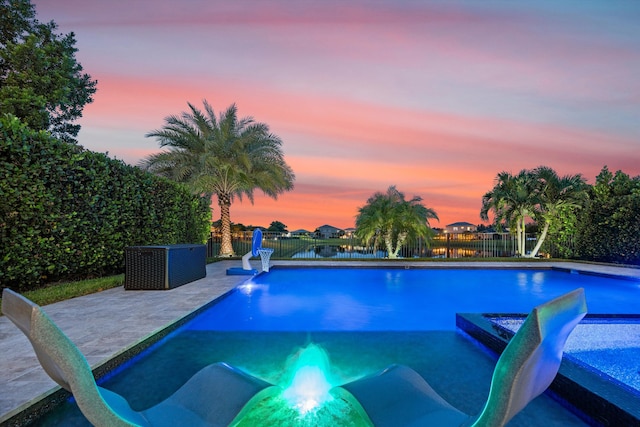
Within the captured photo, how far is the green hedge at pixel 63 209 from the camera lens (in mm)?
5566

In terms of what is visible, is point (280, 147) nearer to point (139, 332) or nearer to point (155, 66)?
point (155, 66)

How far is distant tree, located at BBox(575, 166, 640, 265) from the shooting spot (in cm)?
1298

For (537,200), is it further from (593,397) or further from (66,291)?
(66,291)

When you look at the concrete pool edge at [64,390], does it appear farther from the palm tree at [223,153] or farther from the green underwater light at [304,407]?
the palm tree at [223,153]

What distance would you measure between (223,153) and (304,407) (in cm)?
1391

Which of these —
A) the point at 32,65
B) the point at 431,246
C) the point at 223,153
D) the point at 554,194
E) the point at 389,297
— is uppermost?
the point at 32,65

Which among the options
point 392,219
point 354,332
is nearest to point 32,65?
point 392,219

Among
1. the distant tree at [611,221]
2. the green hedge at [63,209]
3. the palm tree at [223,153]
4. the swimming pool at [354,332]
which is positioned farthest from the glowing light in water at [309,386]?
the distant tree at [611,221]

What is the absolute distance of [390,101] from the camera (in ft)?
48.1

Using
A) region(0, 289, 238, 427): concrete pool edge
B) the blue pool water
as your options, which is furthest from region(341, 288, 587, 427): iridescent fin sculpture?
the blue pool water

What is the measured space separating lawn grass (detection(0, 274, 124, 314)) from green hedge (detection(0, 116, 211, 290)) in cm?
41

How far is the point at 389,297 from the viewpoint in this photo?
25.5ft

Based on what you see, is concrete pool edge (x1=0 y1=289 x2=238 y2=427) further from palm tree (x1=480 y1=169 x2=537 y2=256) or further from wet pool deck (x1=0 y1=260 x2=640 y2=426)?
palm tree (x1=480 y1=169 x2=537 y2=256)

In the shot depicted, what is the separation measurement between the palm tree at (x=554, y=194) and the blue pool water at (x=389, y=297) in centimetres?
388
